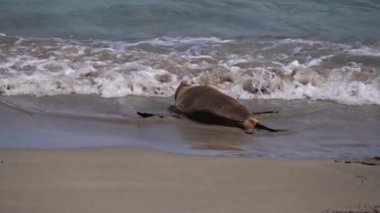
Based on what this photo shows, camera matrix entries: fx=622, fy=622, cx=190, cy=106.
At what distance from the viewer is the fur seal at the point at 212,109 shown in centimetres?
584

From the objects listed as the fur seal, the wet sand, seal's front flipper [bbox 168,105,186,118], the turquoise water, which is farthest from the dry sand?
the turquoise water

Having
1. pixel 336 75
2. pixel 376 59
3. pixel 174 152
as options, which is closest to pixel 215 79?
pixel 336 75

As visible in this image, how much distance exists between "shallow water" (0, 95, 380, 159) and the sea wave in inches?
12.7

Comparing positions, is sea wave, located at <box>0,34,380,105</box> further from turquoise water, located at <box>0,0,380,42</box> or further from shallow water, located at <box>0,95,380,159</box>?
turquoise water, located at <box>0,0,380,42</box>

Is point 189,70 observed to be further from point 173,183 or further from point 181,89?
point 173,183

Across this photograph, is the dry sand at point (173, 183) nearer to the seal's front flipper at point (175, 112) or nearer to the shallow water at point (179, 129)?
the shallow water at point (179, 129)

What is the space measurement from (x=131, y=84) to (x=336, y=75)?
2573 mm

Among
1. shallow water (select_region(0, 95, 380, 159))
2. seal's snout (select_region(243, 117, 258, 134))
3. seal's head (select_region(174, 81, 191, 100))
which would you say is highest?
seal's head (select_region(174, 81, 191, 100))

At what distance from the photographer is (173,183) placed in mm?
3852

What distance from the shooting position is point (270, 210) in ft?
11.3

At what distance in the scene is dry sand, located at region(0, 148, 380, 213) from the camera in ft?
11.4

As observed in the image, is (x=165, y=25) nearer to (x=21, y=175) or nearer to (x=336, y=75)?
(x=336, y=75)

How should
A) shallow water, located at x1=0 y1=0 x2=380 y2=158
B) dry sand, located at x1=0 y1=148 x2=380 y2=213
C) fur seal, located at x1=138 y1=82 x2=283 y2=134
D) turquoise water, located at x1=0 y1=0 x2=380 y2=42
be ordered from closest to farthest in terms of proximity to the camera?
dry sand, located at x1=0 y1=148 x2=380 y2=213
shallow water, located at x1=0 y1=0 x2=380 y2=158
fur seal, located at x1=138 y1=82 x2=283 y2=134
turquoise water, located at x1=0 y1=0 x2=380 y2=42

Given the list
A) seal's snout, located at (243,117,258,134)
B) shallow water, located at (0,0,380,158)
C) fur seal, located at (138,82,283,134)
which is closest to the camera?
shallow water, located at (0,0,380,158)
